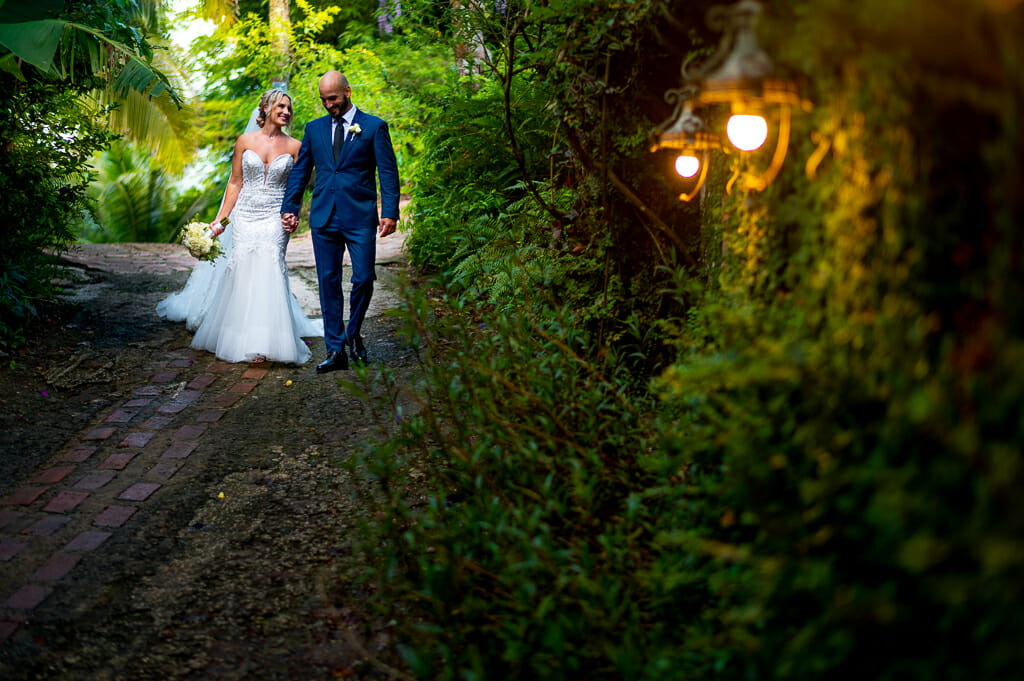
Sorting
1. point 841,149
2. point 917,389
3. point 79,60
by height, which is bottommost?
point 917,389

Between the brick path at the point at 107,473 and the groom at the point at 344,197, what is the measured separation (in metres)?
0.89

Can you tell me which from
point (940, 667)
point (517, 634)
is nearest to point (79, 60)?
point (517, 634)

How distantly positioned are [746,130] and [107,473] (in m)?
4.26

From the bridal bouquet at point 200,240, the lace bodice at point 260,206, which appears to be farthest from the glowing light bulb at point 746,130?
the bridal bouquet at point 200,240

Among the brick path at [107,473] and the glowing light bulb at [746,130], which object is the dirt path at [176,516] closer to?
the brick path at [107,473]

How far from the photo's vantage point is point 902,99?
211 cm

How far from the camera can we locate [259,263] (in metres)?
7.60

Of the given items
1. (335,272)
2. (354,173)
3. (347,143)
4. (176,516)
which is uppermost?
(347,143)

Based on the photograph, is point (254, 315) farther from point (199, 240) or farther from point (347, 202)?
point (347, 202)

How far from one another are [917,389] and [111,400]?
20.2 ft

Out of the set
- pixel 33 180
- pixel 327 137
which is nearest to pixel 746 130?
pixel 327 137

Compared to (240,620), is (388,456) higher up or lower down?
higher up

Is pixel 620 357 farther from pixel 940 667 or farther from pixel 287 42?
pixel 287 42

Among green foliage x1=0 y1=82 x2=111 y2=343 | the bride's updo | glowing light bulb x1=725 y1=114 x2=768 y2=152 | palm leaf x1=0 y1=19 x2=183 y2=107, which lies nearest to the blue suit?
the bride's updo
